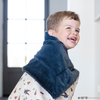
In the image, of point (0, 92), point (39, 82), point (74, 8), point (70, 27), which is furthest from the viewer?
point (0, 92)

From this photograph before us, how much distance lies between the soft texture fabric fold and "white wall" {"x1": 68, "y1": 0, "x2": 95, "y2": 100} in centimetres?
112

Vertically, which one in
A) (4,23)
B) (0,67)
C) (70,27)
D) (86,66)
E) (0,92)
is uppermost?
(4,23)

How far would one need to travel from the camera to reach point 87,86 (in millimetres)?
1863

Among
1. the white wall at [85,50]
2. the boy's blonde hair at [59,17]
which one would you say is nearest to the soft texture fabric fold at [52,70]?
the boy's blonde hair at [59,17]

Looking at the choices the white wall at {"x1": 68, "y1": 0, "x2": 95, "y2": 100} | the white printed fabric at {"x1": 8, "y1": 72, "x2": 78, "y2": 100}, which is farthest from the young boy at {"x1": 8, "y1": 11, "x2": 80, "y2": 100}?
the white wall at {"x1": 68, "y1": 0, "x2": 95, "y2": 100}

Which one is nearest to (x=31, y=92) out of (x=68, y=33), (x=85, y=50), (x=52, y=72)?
(x=52, y=72)

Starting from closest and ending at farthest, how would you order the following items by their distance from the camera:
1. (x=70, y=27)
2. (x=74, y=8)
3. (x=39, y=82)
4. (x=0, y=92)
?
(x=39, y=82) → (x=70, y=27) → (x=74, y=8) → (x=0, y=92)

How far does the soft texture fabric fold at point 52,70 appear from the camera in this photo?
688mm

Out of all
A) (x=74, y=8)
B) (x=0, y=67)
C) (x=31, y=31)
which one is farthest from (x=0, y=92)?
(x=74, y=8)

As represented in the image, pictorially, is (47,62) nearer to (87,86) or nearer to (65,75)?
(65,75)

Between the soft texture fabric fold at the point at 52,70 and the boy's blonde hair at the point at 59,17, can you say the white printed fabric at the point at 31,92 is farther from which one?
the boy's blonde hair at the point at 59,17

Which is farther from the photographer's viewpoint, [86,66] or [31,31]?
[31,31]

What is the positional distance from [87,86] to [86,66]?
232mm

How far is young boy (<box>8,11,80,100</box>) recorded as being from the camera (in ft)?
2.28
